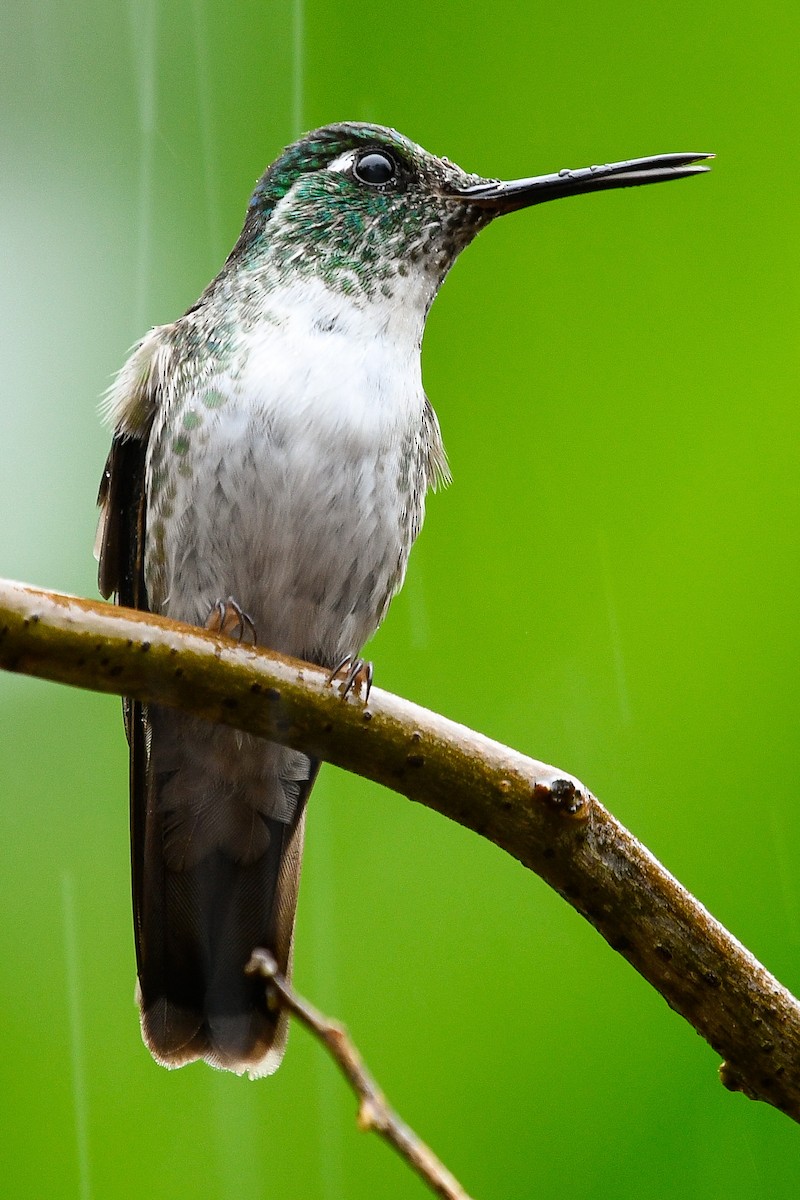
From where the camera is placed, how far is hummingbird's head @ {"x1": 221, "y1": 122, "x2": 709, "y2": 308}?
80.0 inches

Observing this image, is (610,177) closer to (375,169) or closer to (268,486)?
(375,169)

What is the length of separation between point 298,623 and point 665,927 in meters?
0.88

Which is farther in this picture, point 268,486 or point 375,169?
point 375,169

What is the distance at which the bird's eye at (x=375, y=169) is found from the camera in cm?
215

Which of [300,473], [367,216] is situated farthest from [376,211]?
[300,473]

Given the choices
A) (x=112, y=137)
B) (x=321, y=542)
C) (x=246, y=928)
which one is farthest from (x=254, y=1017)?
(x=112, y=137)

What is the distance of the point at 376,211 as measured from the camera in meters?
2.12

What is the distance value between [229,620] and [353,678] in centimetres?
54

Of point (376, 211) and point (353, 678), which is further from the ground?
point (376, 211)

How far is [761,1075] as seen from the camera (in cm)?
133

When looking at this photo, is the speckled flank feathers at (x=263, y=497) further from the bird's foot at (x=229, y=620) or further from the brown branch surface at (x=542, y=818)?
the brown branch surface at (x=542, y=818)

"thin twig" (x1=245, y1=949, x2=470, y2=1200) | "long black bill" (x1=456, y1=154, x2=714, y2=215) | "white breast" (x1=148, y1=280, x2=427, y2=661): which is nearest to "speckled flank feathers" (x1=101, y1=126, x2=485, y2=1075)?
"white breast" (x1=148, y1=280, x2=427, y2=661)

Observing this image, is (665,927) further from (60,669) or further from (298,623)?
(298,623)

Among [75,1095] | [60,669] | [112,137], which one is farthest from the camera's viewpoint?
[112,137]
